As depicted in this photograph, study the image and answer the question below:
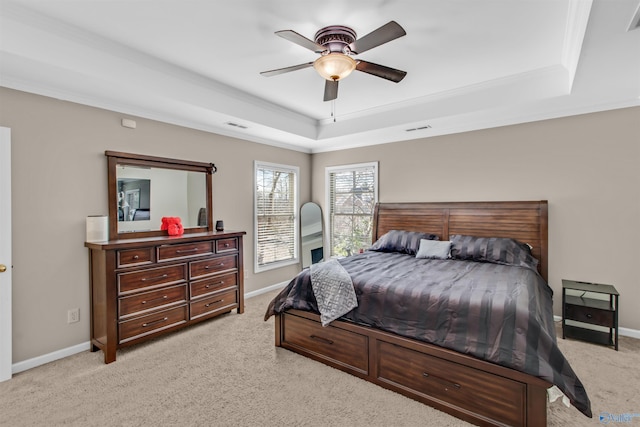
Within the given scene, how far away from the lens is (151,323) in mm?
3102

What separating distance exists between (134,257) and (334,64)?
2554mm

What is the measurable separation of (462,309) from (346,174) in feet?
12.0

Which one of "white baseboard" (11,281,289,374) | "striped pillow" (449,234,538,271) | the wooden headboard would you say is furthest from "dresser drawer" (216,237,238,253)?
Answer: "striped pillow" (449,234,538,271)

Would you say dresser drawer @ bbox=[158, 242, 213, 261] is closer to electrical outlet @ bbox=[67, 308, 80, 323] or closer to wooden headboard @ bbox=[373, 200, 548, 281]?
electrical outlet @ bbox=[67, 308, 80, 323]

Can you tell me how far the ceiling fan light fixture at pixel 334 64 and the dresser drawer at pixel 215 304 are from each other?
2796 mm

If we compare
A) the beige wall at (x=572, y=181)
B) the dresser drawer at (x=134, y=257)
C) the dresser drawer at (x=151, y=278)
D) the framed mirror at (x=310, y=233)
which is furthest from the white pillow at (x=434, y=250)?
the dresser drawer at (x=134, y=257)

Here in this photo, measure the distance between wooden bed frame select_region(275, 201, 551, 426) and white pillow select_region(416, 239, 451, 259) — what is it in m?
0.87

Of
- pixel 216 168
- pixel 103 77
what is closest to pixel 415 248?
pixel 216 168

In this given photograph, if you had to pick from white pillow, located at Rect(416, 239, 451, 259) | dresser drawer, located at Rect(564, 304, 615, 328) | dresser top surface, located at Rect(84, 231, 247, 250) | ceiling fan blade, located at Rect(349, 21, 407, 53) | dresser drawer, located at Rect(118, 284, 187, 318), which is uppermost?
ceiling fan blade, located at Rect(349, 21, 407, 53)

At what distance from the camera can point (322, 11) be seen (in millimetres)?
2268

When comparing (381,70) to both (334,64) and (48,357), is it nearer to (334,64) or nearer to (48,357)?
(334,64)

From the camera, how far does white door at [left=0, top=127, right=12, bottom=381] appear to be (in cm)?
249

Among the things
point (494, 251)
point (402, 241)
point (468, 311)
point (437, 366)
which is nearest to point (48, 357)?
point (437, 366)

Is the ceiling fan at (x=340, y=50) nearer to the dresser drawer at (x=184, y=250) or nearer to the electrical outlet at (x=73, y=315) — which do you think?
the dresser drawer at (x=184, y=250)
